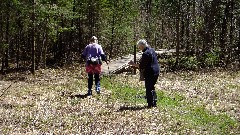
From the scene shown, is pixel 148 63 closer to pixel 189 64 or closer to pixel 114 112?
pixel 114 112

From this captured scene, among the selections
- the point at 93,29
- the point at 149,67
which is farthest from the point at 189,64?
the point at 149,67

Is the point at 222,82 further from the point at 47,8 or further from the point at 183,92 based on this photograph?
the point at 47,8

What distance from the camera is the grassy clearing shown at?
37.5 feet

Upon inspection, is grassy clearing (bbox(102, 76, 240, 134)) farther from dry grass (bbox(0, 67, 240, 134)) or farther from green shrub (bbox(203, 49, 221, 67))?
green shrub (bbox(203, 49, 221, 67))

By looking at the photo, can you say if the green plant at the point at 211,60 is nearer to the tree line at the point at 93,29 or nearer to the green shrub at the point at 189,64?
the tree line at the point at 93,29

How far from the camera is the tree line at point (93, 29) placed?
1344 inches

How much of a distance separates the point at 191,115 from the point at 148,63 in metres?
2.31

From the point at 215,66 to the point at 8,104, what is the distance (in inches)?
855

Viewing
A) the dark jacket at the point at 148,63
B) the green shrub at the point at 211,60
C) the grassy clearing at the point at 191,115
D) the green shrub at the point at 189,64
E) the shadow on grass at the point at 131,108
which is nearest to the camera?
the grassy clearing at the point at 191,115

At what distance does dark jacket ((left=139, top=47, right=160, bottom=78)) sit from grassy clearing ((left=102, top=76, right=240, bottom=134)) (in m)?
1.26

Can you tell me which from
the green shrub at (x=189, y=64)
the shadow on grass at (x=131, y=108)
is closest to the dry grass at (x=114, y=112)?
the shadow on grass at (x=131, y=108)

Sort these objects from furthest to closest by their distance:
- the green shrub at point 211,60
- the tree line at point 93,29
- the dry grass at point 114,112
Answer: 1. the tree line at point 93,29
2. the green shrub at point 211,60
3. the dry grass at point 114,112

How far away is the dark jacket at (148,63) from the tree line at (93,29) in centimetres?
1723

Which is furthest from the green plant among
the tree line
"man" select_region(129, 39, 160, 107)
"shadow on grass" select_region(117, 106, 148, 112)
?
"shadow on grass" select_region(117, 106, 148, 112)
